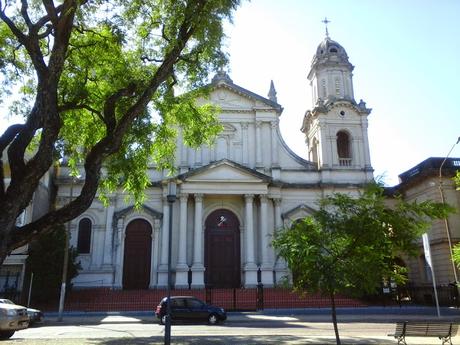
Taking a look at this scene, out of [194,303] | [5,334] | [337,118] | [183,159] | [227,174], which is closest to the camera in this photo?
[5,334]

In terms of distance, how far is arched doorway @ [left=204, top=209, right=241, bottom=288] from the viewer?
3142 centimetres

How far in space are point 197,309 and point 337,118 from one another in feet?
69.3

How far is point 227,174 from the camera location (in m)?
31.6

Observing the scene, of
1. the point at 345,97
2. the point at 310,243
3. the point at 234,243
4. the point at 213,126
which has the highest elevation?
the point at 345,97

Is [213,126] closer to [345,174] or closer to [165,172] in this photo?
[165,172]

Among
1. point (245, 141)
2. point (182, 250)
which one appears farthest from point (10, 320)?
point (245, 141)

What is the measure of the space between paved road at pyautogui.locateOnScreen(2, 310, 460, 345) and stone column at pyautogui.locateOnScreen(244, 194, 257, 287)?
767cm

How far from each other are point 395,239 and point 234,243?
71.8 ft

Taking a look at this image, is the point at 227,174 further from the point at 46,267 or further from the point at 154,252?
the point at 46,267

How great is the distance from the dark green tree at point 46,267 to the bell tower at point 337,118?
63.9 feet

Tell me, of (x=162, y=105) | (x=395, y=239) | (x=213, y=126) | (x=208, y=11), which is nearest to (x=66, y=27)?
(x=208, y=11)

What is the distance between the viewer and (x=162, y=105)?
52.5 ft

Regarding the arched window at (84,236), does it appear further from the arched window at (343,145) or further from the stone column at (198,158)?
the arched window at (343,145)

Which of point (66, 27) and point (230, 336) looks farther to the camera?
point (230, 336)
